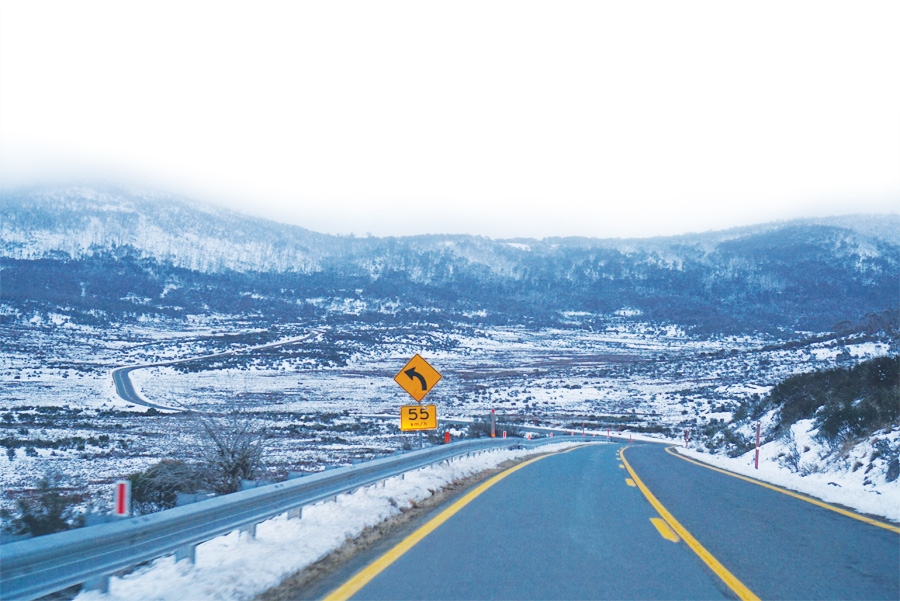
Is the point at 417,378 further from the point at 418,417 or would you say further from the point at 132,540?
the point at 132,540

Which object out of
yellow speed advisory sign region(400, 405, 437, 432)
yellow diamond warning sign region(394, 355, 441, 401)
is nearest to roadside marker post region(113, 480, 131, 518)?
yellow speed advisory sign region(400, 405, 437, 432)

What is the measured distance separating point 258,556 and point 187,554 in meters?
0.61

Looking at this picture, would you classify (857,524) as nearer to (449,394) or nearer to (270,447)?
(270,447)

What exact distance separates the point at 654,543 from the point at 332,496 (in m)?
3.88

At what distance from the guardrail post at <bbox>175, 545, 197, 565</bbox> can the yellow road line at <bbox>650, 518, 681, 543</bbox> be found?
480 cm

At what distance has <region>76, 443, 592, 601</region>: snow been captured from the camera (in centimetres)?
468

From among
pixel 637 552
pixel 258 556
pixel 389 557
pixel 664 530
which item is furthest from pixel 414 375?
pixel 258 556

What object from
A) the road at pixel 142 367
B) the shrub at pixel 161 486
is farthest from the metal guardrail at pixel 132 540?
the road at pixel 142 367

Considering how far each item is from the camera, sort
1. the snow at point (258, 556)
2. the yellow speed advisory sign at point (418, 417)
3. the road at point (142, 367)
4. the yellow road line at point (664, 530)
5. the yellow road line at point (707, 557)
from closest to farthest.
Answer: the snow at point (258, 556), the yellow road line at point (707, 557), the yellow road line at point (664, 530), the yellow speed advisory sign at point (418, 417), the road at point (142, 367)

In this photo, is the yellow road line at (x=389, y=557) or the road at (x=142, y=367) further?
the road at (x=142, y=367)

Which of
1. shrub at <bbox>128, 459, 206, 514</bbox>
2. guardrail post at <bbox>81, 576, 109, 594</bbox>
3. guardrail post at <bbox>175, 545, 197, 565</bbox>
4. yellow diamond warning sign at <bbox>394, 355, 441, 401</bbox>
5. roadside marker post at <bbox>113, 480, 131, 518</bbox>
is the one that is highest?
roadside marker post at <bbox>113, 480, 131, 518</bbox>

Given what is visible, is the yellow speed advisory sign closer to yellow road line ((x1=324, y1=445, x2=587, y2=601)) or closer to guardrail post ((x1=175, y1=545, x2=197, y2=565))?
yellow road line ((x1=324, y1=445, x2=587, y2=601))

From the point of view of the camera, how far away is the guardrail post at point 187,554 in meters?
5.31

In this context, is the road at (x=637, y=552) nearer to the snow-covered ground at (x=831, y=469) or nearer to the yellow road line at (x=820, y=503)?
the yellow road line at (x=820, y=503)
